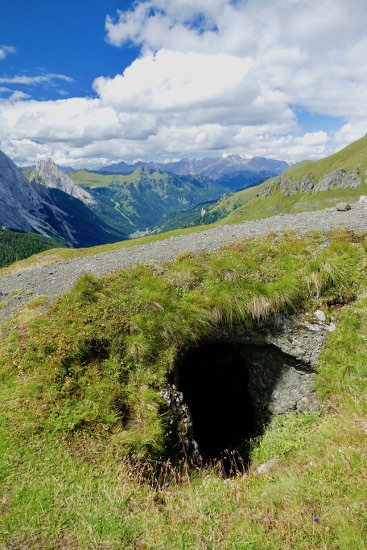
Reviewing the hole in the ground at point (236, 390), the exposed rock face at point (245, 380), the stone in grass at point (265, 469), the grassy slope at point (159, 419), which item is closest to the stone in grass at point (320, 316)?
the exposed rock face at point (245, 380)

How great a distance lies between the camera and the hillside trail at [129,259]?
17.3 metres

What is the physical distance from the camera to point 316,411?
1374 cm

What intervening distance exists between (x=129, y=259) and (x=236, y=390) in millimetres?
9752

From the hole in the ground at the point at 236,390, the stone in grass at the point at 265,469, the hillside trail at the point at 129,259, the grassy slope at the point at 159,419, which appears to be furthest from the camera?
the hillside trail at the point at 129,259

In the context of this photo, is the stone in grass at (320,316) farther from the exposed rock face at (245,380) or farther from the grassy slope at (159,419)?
the grassy slope at (159,419)

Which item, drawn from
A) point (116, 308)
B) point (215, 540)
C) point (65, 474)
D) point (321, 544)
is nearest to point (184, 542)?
point (215, 540)

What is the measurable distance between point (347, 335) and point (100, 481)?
11222 millimetres

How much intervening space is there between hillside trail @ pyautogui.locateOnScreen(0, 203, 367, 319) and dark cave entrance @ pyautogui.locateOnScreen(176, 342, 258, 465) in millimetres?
5878

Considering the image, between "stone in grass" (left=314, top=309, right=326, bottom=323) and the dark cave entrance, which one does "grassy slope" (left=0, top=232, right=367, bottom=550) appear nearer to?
"stone in grass" (left=314, top=309, right=326, bottom=323)

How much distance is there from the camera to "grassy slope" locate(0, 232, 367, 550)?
6.65 meters

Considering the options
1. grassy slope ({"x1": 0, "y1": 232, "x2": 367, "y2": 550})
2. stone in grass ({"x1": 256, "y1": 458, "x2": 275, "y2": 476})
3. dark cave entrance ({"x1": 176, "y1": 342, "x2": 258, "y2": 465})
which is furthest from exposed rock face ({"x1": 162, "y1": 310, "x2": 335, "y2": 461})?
stone in grass ({"x1": 256, "y1": 458, "x2": 275, "y2": 476})

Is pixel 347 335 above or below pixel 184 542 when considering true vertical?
below

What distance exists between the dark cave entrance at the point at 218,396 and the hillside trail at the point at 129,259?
5.88 metres

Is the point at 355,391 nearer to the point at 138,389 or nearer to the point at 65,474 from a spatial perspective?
the point at 138,389
